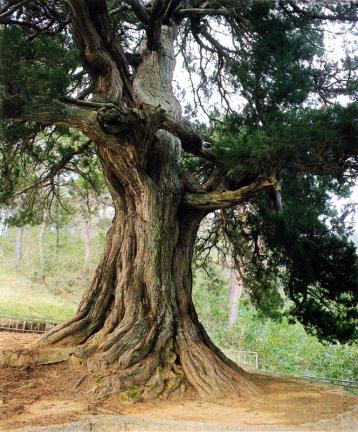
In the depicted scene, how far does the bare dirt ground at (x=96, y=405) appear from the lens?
390cm

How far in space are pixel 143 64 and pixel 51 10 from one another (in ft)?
5.42

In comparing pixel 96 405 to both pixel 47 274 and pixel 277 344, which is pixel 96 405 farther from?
pixel 47 274

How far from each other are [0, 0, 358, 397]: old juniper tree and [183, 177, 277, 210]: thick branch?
0.02 m

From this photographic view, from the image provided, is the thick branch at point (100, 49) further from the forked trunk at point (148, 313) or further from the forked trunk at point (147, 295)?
the forked trunk at point (148, 313)

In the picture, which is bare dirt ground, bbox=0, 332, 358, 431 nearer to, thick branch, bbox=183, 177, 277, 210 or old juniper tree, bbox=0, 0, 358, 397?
old juniper tree, bbox=0, 0, 358, 397

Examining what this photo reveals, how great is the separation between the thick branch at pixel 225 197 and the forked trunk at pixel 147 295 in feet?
0.71

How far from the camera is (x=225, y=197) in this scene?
236 inches

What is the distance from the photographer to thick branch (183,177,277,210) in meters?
5.57

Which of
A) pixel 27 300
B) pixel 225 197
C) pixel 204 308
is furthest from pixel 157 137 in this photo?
pixel 204 308

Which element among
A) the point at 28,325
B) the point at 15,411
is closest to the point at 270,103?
the point at 15,411

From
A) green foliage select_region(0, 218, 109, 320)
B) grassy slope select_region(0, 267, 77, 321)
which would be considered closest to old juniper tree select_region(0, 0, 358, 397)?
grassy slope select_region(0, 267, 77, 321)

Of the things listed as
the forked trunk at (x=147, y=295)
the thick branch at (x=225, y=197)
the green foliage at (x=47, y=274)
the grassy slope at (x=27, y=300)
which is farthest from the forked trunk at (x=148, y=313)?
the green foliage at (x=47, y=274)

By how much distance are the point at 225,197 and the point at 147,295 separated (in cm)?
167

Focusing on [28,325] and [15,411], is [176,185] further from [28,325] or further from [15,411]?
[28,325]
